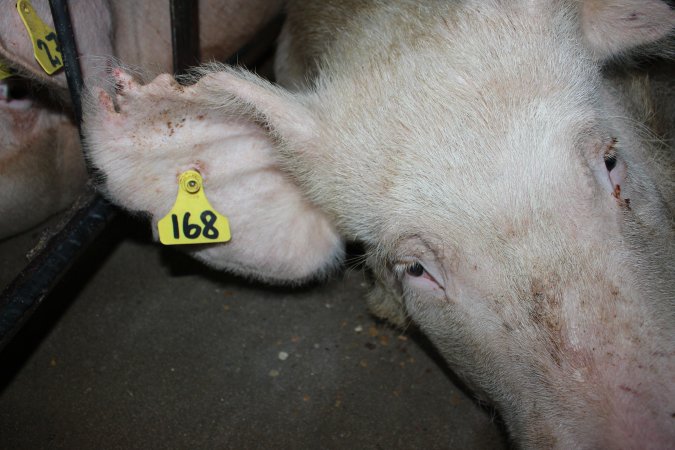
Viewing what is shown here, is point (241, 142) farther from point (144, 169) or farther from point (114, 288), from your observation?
point (114, 288)

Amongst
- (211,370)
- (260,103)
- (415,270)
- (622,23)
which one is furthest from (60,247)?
(622,23)

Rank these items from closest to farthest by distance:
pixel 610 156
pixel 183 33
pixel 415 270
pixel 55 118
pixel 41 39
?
pixel 610 156, pixel 415 270, pixel 41 39, pixel 183 33, pixel 55 118

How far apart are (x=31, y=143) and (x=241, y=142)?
4.92ft

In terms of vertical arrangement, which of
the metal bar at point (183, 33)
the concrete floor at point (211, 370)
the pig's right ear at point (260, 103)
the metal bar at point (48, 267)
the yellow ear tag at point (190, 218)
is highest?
the pig's right ear at point (260, 103)

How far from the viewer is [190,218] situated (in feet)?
8.03

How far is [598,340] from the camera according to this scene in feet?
6.06

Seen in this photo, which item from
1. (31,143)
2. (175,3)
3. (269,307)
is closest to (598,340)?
(269,307)

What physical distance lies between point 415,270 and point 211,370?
132 cm

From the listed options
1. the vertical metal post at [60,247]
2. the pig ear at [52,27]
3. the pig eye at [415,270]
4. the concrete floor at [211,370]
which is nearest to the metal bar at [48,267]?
the vertical metal post at [60,247]

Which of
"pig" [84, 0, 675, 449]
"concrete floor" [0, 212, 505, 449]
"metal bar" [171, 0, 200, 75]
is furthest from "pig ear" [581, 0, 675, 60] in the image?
"metal bar" [171, 0, 200, 75]

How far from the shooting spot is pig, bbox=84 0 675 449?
6.18ft

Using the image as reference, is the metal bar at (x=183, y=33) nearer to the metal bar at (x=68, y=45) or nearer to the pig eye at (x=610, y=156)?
the metal bar at (x=68, y=45)

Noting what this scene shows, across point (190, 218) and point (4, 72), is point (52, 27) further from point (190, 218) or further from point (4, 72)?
point (190, 218)

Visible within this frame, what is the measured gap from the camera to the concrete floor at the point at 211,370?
9.54 feet
